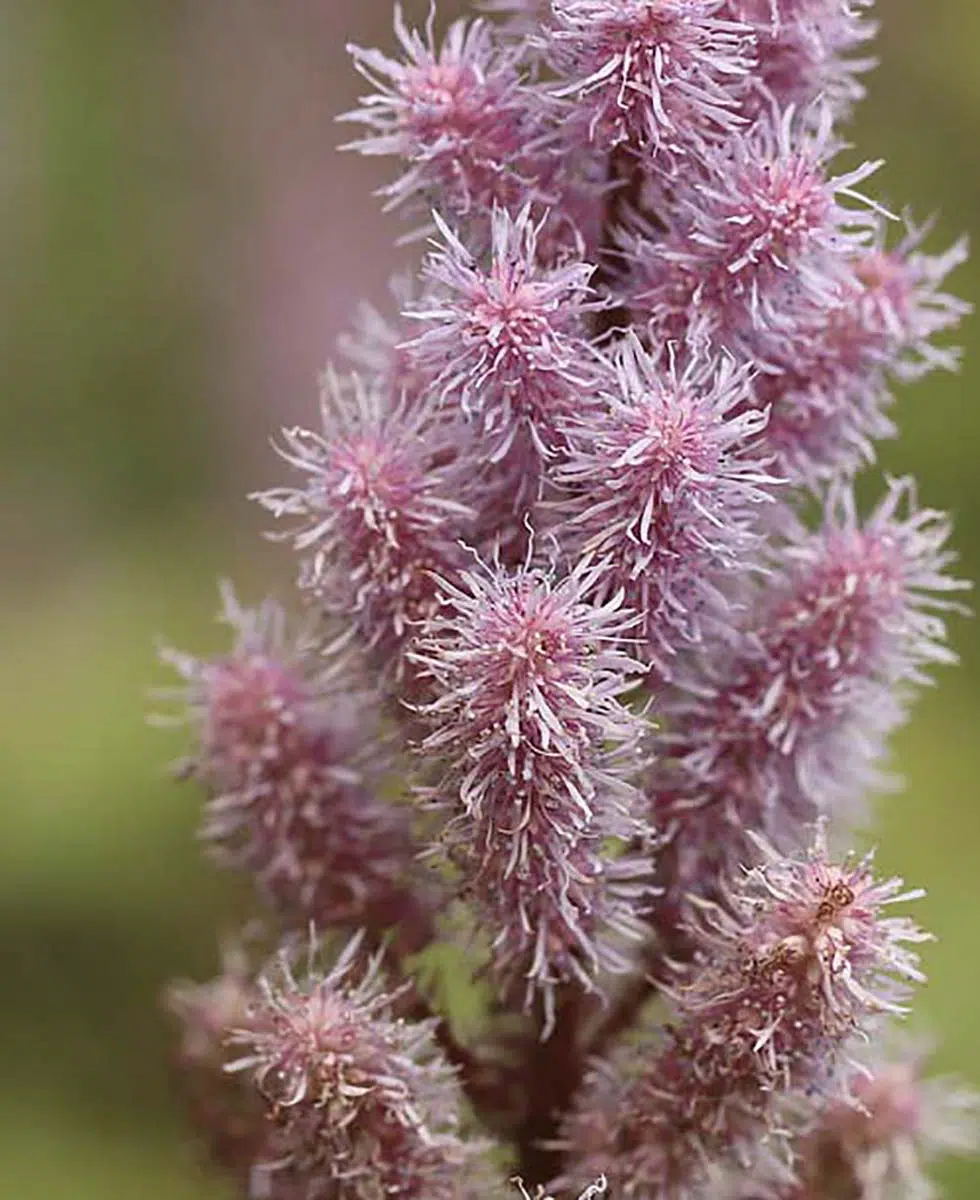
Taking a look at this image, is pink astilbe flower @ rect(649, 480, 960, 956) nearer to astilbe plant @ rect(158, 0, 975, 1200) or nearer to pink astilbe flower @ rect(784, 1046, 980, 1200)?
astilbe plant @ rect(158, 0, 975, 1200)

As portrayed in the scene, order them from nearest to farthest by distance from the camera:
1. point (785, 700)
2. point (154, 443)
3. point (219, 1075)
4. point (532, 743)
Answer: point (532, 743)
point (785, 700)
point (219, 1075)
point (154, 443)

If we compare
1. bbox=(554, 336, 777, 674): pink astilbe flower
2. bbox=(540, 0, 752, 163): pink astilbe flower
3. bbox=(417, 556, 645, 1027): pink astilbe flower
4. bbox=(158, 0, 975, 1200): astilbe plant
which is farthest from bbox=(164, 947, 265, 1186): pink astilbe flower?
bbox=(540, 0, 752, 163): pink astilbe flower

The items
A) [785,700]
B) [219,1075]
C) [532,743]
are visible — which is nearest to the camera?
[532,743]

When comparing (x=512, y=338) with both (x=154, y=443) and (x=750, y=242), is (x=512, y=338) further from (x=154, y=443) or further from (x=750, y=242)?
(x=154, y=443)

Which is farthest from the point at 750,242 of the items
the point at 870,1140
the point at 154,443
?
the point at 154,443

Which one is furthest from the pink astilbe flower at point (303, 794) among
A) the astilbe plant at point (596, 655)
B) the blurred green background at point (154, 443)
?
the blurred green background at point (154, 443)

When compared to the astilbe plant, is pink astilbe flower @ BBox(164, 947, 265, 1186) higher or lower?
lower

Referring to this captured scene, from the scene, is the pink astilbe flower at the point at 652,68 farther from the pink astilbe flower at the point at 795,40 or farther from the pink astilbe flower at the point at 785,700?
the pink astilbe flower at the point at 785,700
